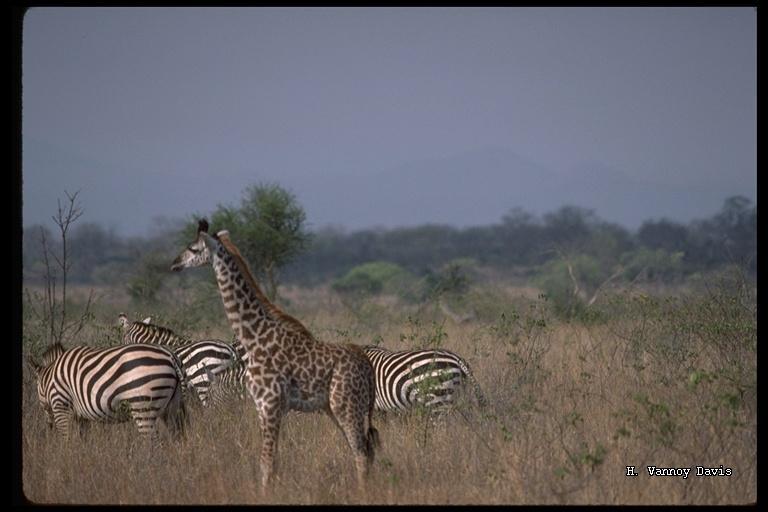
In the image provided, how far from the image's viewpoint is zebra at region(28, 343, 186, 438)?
8.13m

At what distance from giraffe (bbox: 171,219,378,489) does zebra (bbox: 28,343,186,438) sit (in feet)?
3.95

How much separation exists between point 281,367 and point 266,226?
13577 millimetres

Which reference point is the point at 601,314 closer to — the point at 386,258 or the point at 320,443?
the point at 320,443

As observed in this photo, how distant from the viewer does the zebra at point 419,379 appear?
8.74 metres

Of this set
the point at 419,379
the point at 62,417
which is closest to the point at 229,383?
the point at 62,417

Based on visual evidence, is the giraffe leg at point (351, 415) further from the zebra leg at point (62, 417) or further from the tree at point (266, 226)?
the tree at point (266, 226)

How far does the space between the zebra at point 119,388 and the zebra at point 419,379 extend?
2.00 metres

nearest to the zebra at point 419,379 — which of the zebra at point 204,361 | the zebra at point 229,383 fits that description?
the zebra at point 229,383

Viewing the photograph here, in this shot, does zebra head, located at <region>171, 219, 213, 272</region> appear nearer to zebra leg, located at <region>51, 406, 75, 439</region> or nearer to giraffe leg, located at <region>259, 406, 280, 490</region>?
giraffe leg, located at <region>259, 406, 280, 490</region>

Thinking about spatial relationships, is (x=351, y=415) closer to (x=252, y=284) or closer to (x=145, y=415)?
(x=252, y=284)

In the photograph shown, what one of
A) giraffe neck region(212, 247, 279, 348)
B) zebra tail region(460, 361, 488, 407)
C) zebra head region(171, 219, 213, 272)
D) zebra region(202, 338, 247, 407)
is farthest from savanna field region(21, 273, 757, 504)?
zebra head region(171, 219, 213, 272)

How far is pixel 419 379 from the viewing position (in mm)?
8992
